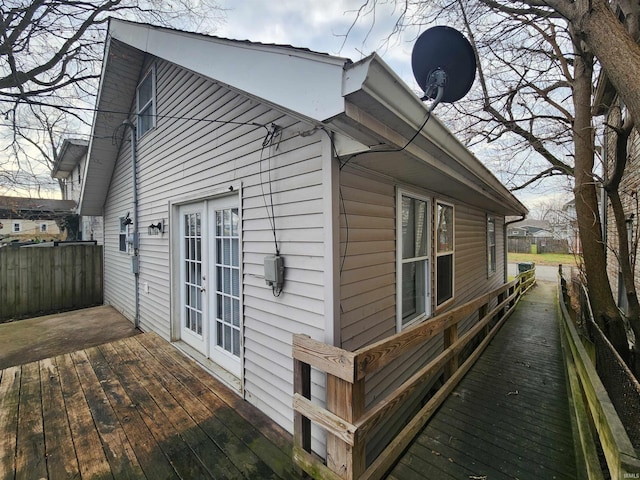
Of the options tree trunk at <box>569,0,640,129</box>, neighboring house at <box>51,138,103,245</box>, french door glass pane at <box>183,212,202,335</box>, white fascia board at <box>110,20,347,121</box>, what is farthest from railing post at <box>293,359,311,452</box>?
neighboring house at <box>51,138,103,245</box>

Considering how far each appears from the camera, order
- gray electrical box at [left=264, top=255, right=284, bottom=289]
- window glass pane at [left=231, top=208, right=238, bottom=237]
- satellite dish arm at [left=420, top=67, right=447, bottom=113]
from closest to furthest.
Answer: satellite dish arm at [left=420, top=67, right=447, bottom=113]
gray electrical box at [left=264, top=255, right=284, bottom=289]
window glass pane at [left=231, top=208, right=238, bottom=237]

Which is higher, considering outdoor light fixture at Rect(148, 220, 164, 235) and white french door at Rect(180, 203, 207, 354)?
outdoor light fixture at Rect(148, 220, 164, 235)

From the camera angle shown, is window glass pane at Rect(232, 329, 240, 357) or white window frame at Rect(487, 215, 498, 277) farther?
white window frame at Rect(487, 215, 498, 277)

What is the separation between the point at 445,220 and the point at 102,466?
190 inches

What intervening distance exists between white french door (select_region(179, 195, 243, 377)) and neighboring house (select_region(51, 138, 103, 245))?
6.61 meters

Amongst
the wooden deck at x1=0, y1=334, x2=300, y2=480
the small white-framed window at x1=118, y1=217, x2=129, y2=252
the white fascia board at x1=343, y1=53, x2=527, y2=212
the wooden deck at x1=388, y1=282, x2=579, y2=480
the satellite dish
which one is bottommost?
the wooden deck at x1=388, y1=282, x2=579, y2=480

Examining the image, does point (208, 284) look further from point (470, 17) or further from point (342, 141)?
point (470, 17)

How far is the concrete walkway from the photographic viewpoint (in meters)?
4.70

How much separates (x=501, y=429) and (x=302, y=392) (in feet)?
6.38

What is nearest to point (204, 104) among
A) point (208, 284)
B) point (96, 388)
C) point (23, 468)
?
point (208, 284)

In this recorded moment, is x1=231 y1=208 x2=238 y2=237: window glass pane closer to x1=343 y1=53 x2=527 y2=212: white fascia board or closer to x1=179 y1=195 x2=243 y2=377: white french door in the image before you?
x1=179 y1=195 x2=243 y2=377: white french door

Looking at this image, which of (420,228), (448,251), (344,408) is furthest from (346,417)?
(448,251)

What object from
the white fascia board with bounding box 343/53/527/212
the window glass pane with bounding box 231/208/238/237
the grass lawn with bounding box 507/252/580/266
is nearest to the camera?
the white fascia board with bounding box 343/53/527/212

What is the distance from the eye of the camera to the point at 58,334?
5.55 metres
